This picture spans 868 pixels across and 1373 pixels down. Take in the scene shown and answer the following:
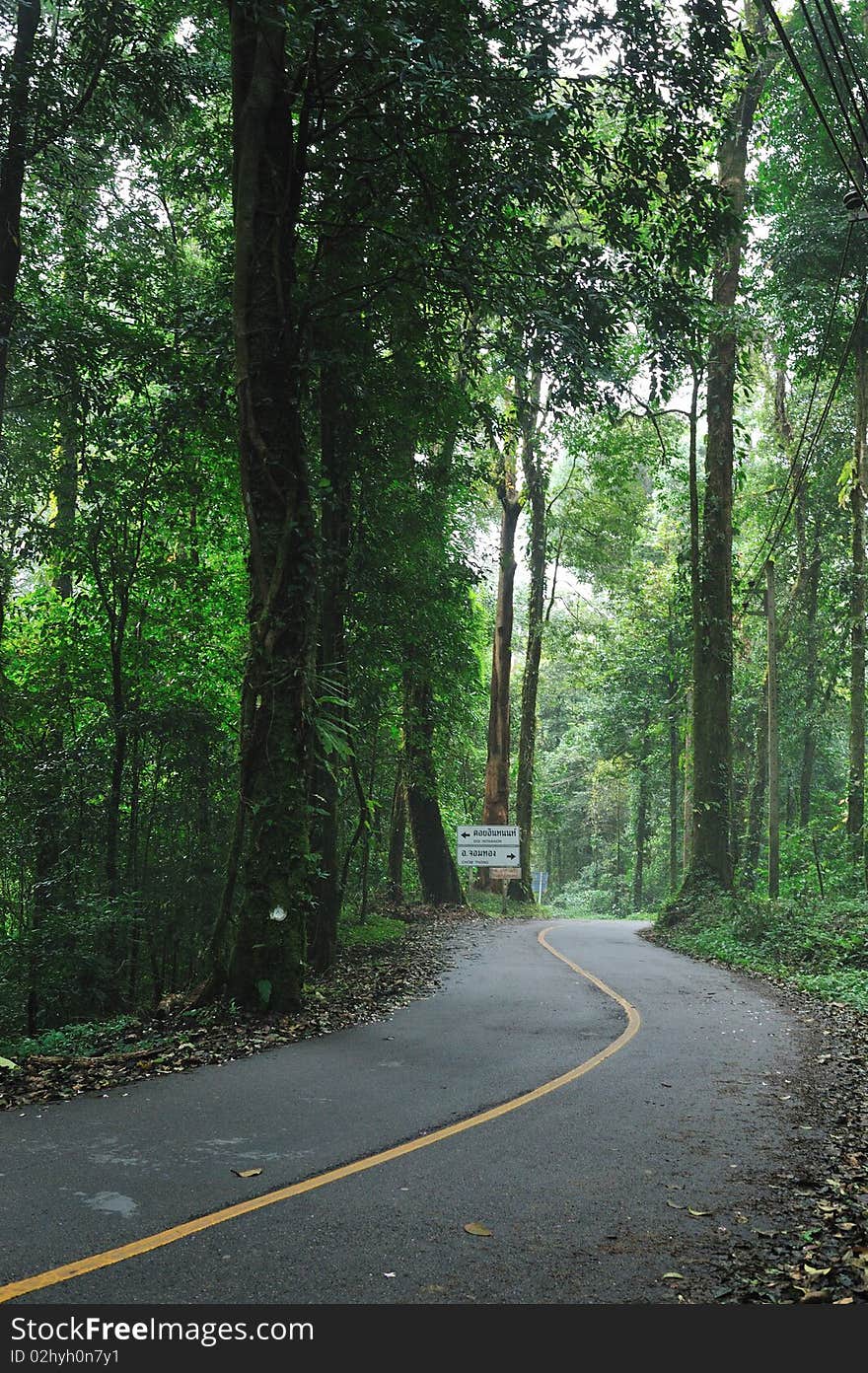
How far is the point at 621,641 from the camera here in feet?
128

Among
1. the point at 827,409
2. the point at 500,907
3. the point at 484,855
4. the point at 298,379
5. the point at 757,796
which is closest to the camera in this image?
the point at 298,379

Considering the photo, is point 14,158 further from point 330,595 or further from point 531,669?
point 531,669

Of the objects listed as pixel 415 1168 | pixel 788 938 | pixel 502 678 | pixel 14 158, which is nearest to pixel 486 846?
pixel 502 678

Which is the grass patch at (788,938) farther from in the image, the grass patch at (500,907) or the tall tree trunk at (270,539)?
the tall tree trunk at (270,539)

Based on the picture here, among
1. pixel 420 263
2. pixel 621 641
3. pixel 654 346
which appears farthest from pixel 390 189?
pixel 621 641

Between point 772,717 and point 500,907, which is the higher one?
point 772,717

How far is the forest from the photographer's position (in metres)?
10.5

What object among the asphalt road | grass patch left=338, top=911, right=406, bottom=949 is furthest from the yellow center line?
grass patch left=338, top=911, right=406, bottom=949

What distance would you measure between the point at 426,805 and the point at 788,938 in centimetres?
1060

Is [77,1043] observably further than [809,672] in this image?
No

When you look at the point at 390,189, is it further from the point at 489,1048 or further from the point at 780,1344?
the point at 780,1344

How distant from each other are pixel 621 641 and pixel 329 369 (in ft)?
90.6

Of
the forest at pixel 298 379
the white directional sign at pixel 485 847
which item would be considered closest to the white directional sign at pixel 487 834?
the white directional sign at pixel 485 847

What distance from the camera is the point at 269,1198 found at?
4992 mm
